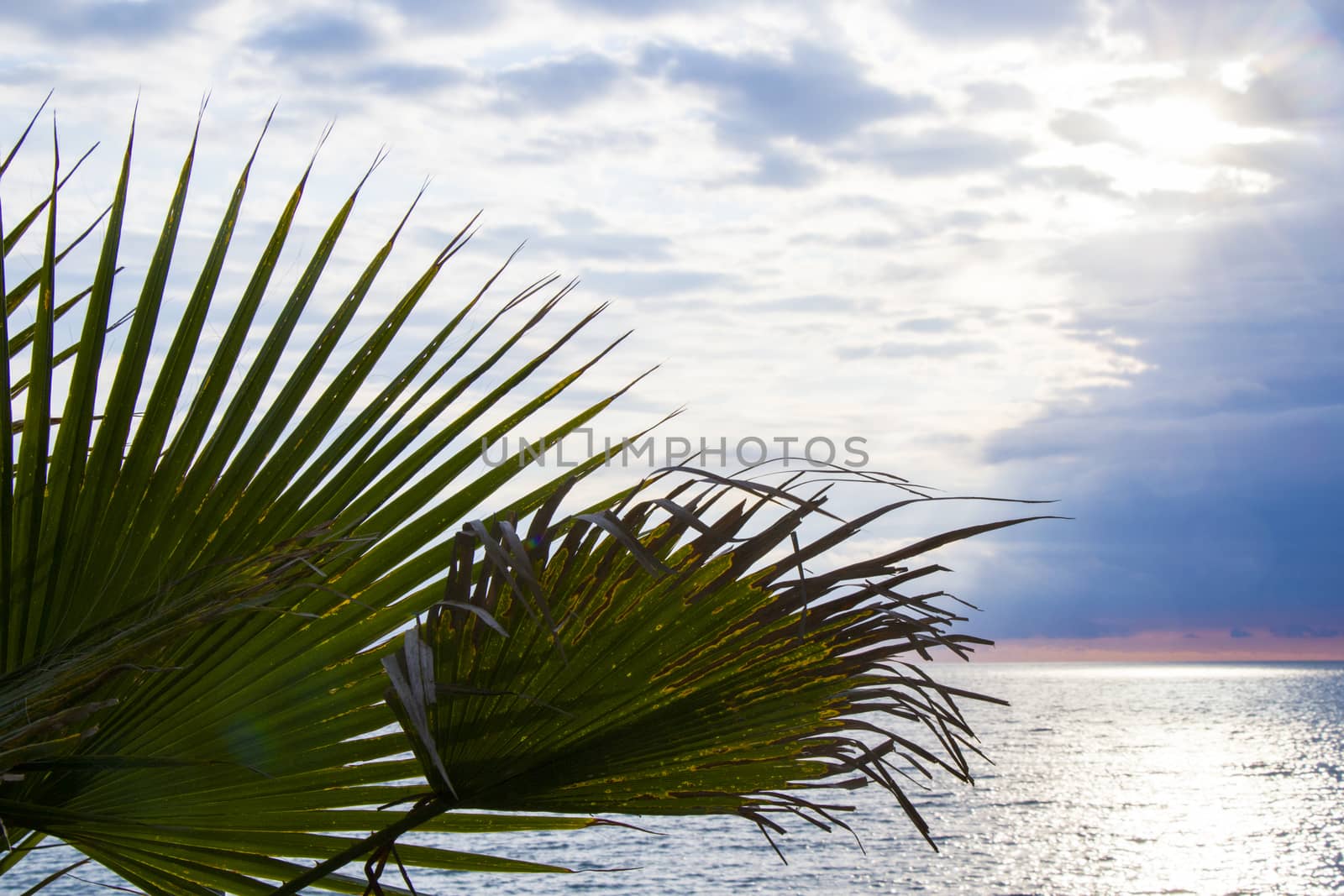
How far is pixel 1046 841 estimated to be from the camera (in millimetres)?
40406

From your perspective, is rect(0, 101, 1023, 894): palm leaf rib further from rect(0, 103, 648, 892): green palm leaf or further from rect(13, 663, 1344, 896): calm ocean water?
rect(13, 663, 1344, 896): calm ocean water

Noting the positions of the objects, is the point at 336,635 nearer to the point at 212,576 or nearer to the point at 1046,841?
the point at 212,576

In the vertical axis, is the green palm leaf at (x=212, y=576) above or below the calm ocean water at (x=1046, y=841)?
above

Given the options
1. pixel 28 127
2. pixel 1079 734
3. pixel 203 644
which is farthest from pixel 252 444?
pixel 1079 734

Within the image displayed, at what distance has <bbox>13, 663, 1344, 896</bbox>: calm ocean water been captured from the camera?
3225 cm

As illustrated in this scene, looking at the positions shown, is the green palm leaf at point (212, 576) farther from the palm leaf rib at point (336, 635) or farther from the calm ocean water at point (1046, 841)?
the calm ocean water at point (1046, 841)

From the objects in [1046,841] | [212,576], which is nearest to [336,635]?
[212,576]

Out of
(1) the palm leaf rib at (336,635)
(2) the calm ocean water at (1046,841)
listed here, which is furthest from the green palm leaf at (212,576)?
(2) the calm ocean water at (1046,841)

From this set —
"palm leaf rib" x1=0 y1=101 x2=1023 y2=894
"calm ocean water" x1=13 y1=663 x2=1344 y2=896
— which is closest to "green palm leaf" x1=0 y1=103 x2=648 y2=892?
"palm leaf rib" x1=0 y1=101 x2=1023 y2=894

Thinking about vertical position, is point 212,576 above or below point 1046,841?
above

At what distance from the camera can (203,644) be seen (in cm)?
200

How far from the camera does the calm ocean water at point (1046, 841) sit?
32250 millimetres

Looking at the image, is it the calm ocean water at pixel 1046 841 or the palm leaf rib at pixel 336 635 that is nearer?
the palm leaf rib at pixel 336 635

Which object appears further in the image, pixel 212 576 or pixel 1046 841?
pixel 1046 841
